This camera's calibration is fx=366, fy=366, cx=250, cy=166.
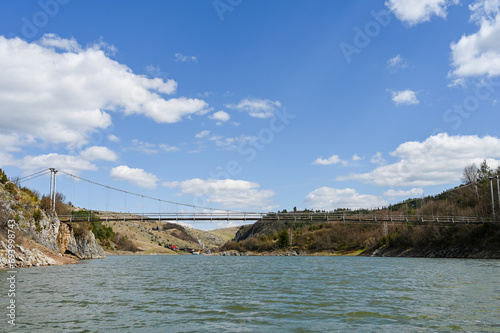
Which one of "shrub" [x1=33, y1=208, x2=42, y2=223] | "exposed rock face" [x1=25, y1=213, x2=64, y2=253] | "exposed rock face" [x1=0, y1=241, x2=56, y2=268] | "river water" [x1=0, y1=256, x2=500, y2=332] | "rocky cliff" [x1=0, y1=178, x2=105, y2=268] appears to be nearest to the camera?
"river water" [x1=0, y1=256, x2=500, y2=332]

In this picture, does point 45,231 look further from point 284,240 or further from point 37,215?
point 284,240

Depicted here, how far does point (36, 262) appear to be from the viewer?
144 ft

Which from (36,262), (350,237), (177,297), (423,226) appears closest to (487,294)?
(177,297)

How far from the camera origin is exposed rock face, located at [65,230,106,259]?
78.2 metres

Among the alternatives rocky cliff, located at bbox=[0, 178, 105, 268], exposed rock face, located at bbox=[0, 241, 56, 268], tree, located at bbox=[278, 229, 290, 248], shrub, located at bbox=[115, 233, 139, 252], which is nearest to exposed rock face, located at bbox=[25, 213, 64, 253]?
rocky cliff, located at bbox=[0, 178, 105, 268]

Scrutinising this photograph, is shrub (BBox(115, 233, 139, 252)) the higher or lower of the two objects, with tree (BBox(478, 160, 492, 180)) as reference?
lower

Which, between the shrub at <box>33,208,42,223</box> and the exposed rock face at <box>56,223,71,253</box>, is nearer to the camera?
the shrub at <box>33,208,42,223</box>

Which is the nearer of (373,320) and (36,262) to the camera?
(373,320)

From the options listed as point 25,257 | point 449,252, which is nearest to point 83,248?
point 25,257

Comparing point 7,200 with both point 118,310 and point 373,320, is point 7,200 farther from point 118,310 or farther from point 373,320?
point 373,320

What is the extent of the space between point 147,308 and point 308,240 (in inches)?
5946

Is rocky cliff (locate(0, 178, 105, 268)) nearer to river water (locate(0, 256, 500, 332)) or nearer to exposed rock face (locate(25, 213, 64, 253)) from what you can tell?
exposed rock face (locate(25, 213, 64, 253))

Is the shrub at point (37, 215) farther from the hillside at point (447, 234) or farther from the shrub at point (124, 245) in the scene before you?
the shrub at point (124, 245)

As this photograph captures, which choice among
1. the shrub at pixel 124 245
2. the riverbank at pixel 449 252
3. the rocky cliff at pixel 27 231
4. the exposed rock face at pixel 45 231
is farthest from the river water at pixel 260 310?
the shrub at pixel 124 245
